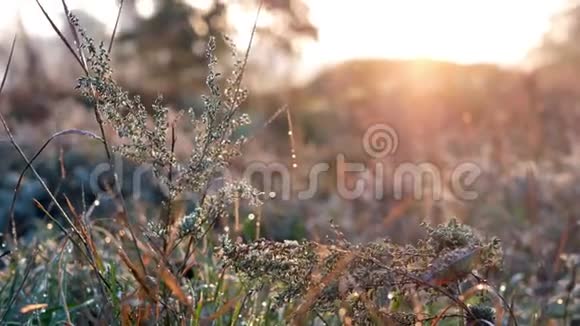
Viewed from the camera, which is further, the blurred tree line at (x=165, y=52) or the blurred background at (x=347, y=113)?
the blurred tree line at (x=165, y=52)

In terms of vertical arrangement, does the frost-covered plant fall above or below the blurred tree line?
below

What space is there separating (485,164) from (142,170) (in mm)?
3274

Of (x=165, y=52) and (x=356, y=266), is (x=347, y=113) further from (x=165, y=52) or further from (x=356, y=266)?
(x=356, y=266)

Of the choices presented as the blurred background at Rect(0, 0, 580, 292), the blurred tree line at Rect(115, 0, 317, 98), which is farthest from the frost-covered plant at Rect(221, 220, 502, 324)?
the blurred tree line at Rect(115, 0, 317, 98)

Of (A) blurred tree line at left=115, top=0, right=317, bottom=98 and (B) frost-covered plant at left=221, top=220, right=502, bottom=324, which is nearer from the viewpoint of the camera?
(B) frost-covered plant at left=221, top=220, right=502, bottom=324

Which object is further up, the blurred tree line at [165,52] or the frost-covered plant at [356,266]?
the blurred tree line at [165,52]

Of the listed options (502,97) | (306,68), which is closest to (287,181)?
(502,97)

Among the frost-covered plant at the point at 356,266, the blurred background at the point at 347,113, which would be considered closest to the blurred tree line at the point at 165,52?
the blurred background at the point at 347,113

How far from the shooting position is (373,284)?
4.80ft

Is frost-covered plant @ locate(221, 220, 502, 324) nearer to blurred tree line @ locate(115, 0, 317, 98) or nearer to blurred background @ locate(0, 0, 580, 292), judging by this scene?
blurred background @ locate(0, 0, 580, 292)

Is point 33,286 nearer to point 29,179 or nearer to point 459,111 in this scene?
point 29,179

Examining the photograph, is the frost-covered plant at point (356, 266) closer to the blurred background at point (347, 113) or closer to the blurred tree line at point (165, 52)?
the blurred background at point (347, 113)

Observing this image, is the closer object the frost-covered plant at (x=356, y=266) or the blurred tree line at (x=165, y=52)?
the frost-covered plant at (x=356, y=266)

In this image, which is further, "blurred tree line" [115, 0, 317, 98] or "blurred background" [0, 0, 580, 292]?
"blurred tree line" [115, 0, 317, 98]
